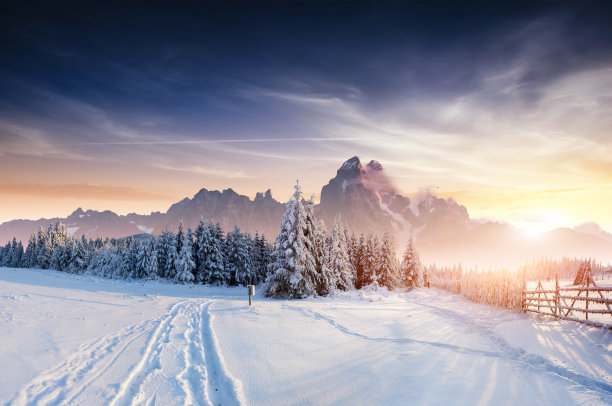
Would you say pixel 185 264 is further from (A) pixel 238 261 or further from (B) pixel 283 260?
(B) pixel 283 260

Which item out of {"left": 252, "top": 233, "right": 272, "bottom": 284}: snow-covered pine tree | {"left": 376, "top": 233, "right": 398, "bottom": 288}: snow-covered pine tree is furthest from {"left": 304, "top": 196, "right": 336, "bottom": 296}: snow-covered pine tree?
{"left": 252, "top": 233, "right": 272, "bottom": 284}: snow-covered pine tree

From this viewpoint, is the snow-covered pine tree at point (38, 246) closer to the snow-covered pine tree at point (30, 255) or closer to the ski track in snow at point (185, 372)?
the snow-covered pine tree at point (30, 255)

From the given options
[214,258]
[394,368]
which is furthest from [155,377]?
[214,258]

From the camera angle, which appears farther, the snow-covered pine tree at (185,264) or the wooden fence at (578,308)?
the snow-covered pine tree at (185,264)

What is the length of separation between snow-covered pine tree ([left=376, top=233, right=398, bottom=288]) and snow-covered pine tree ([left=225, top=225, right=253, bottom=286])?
23.0 metres

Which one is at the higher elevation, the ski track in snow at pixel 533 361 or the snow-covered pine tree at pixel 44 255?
the ski track in snow at pixel 533 361

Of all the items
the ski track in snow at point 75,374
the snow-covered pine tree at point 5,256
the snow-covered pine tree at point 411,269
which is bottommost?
the snow-covered pine tree at point 5,256

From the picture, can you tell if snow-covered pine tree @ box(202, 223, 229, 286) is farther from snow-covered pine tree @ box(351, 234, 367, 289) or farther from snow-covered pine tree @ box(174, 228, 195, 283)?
snow-covered pine tree @ box(351, 234, 367, 289)

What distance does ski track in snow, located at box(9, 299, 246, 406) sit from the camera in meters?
5.62

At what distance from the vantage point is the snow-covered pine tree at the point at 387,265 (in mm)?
47281

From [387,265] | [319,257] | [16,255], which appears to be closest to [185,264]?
[319,257]

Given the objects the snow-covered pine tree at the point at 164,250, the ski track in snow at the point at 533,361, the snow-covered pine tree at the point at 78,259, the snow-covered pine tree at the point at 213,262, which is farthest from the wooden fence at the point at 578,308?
the snow-covered pine tree at the point at 78,259

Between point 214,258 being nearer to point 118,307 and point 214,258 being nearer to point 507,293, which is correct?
point 118,307

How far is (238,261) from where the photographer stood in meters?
49.9
